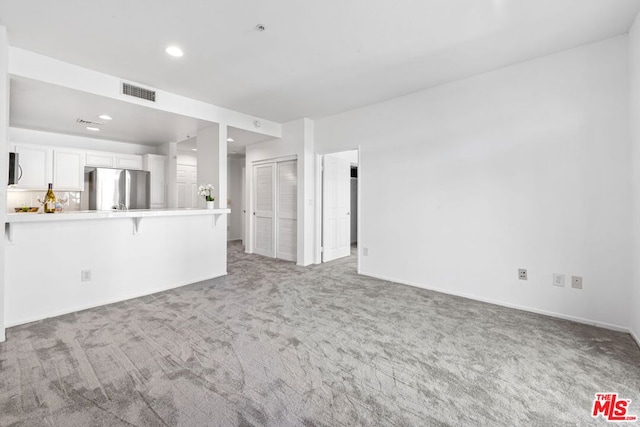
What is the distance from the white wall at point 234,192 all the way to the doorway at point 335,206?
11.4 feet

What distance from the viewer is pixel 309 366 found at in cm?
199

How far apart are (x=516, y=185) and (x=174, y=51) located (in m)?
3.79

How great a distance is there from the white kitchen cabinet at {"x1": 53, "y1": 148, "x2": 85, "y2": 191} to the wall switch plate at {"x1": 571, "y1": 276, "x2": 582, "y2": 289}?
291 inches

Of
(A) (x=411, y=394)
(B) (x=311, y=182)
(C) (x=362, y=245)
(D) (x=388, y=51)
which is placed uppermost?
(D) (x=388, y=51)

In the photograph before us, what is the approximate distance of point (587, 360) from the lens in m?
2.08

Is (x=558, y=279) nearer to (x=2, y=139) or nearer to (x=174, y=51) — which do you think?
(x=174, y=51)

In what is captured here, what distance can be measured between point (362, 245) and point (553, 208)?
2415 mm

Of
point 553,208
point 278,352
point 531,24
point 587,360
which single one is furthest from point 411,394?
point 531,24

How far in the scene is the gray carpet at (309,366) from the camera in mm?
1554

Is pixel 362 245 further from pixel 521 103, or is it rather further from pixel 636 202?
pixel 636 202

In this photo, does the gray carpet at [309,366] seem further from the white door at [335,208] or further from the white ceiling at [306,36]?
the white ceiling at [306,36]

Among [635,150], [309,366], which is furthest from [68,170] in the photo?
[635,150]

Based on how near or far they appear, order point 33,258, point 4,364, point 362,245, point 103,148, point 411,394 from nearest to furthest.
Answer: point 411,394 → point 4,364 → point 33,258 → point 362,245 → point 103,148

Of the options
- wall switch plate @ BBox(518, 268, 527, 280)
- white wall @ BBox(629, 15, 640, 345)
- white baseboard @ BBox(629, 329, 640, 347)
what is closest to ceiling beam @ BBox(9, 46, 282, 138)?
wall switch plate @ BBox(518, 268, 527, 280)
